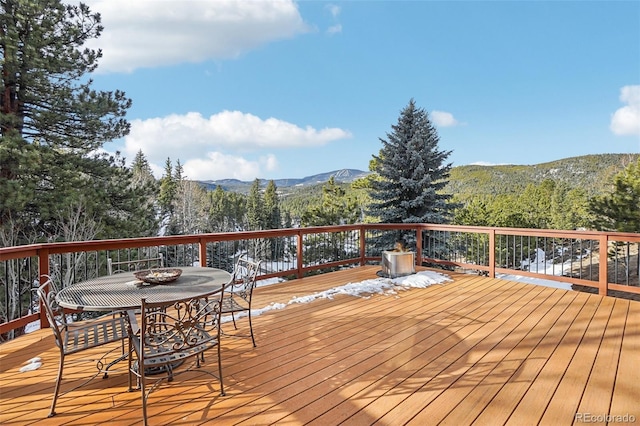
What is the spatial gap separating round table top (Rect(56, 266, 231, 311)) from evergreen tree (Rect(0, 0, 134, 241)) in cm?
750

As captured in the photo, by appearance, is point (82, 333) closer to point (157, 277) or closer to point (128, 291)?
point (128, 291)

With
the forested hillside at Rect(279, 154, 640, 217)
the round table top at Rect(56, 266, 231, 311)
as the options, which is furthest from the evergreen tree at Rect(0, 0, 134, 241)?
the forested hillside at Rect(279, 154, 640, 217)

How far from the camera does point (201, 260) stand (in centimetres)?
436

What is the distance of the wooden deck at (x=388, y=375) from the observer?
6.13ft

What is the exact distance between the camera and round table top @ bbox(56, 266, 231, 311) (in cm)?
199

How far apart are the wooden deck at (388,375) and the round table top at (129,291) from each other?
0.65 m

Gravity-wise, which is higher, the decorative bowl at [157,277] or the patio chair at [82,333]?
the decorative bowl at [157,277]

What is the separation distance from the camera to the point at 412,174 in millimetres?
10969

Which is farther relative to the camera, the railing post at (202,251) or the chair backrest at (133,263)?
the railing post at (202,251)

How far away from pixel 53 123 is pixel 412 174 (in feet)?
35.7

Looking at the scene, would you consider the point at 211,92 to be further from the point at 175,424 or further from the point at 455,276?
the point at 175,424

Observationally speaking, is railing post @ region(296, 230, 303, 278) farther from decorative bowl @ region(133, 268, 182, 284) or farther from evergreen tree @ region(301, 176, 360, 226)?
evergreen tree @ region(301, 176, 360, 226)

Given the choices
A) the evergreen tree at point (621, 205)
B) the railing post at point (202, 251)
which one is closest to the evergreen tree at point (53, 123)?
the railing post at point (202, 251)

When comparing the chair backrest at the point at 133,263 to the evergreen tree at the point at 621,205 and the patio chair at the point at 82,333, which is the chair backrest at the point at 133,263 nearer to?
the patio chair at the point at 82,333
